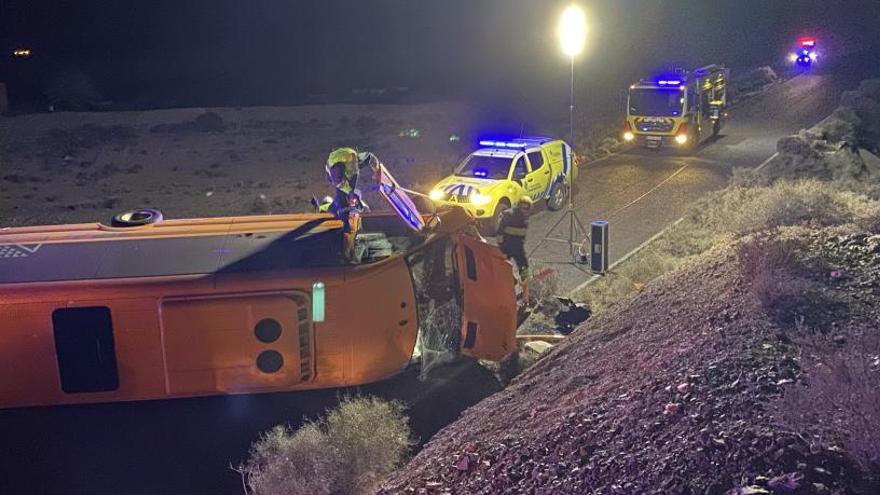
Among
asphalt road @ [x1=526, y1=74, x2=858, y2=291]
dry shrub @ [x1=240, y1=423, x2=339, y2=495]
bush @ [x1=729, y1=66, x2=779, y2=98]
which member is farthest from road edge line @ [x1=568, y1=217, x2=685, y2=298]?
bush @ [x1=729, y1=66, x2=779, y2=98]

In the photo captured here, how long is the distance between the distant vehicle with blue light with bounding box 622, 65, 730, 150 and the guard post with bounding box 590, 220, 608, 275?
1310cm

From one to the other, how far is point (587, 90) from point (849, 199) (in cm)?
4365

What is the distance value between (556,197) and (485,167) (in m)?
2.21

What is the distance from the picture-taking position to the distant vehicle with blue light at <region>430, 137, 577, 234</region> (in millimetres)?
16594

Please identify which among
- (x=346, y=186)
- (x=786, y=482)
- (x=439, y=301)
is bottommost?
(x=439, y=301)

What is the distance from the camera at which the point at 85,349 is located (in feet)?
25.4

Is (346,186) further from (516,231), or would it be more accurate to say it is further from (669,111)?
(669,111)

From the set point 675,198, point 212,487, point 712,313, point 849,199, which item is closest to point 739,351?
point 712,313

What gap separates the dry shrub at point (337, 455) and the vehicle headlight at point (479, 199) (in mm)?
9135

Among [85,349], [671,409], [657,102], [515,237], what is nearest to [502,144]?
[515,237]

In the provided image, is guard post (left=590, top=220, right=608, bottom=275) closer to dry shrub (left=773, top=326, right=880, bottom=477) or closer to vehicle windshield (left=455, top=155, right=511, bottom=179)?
vehicle windshield (left=455, top=155, right=511, bottom=179)

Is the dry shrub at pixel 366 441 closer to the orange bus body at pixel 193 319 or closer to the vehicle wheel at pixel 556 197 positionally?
the orange bus body at pixel 193 319

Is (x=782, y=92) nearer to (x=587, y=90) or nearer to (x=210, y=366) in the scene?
(x=587, y=90)

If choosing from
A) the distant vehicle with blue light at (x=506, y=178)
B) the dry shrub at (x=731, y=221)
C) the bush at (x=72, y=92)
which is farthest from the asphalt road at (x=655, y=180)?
the bush at (x=72, y=92)
